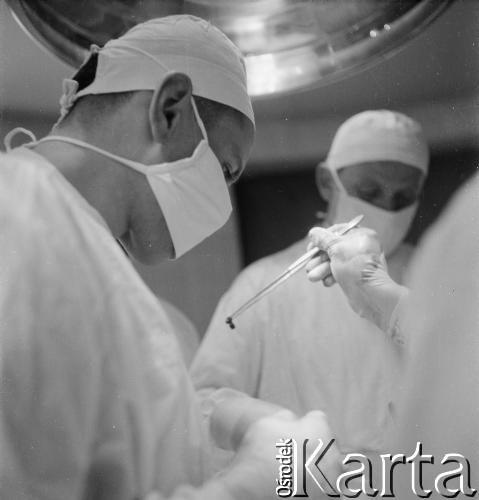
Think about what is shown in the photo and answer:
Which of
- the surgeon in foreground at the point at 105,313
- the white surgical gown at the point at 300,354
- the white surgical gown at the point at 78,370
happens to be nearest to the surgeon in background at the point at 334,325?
the white surgical gown at the point at 300,354

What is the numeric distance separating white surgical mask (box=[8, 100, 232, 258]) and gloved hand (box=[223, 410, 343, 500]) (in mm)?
302

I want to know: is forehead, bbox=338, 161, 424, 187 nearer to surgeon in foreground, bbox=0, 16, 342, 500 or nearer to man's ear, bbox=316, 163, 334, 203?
man's ear, bbox=316, 163, 334, 203

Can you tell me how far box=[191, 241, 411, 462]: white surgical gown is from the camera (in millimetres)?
1091

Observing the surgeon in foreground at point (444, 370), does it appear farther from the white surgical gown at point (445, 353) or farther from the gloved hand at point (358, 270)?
the gloved hand at point (358, 270)

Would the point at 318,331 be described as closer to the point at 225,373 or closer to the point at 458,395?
the point at 225,373

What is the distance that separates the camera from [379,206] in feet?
3.94

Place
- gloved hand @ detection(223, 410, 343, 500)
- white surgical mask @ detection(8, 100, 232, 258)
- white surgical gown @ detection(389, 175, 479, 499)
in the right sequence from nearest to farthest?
white surgical gown @ detection(389, 175, 479, 499) → gloved hand @ detection(223, 410, 343, 500) → white surgical mask @ detection(8, 100, 232, 258)

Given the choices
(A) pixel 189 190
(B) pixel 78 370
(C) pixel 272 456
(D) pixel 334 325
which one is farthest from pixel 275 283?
(B) pixel 78 370

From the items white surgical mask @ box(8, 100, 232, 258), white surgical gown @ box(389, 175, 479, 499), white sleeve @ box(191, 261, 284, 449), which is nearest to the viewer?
white surgical gown @ box(389, 175, 479, 499)

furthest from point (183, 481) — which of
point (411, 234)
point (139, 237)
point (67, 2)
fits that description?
point (67, 2)

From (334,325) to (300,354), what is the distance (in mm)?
72

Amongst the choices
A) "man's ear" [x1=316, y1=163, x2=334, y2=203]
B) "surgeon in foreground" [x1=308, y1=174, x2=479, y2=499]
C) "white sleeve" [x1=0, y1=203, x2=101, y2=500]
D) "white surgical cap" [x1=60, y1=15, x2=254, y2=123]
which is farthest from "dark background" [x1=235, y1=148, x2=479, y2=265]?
"white sleeve" [x1=0, y1=203, x2=101, y2=500]

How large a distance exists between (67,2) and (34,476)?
928 mm

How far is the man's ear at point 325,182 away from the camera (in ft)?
4.02
